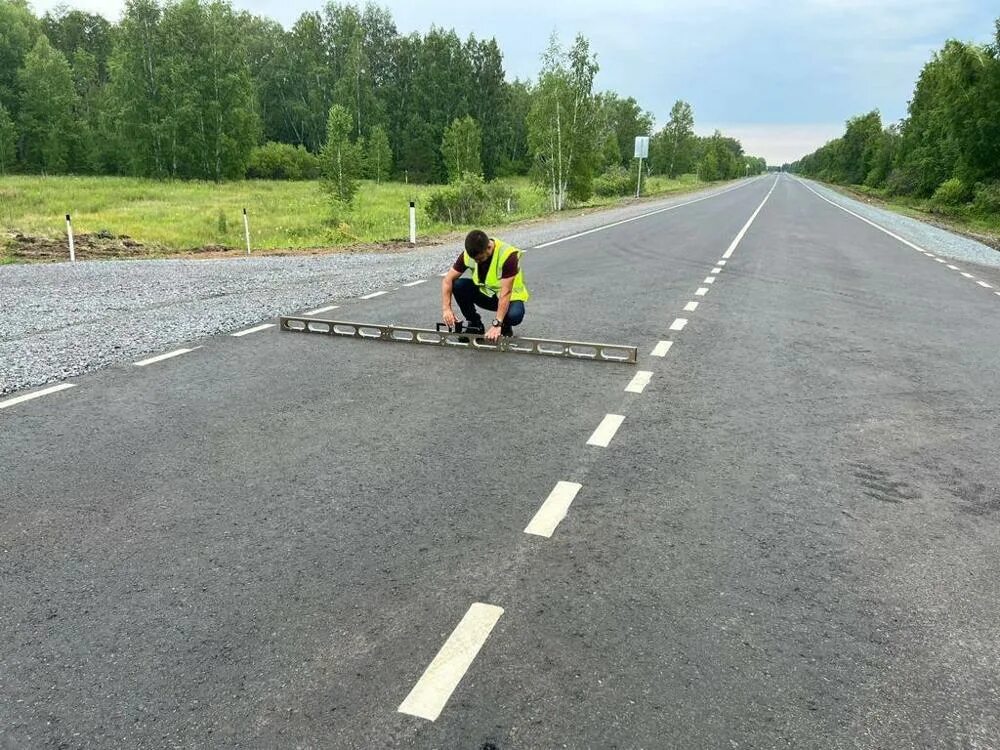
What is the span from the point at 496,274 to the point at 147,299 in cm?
592

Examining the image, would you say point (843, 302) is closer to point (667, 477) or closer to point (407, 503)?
point (667, 477)

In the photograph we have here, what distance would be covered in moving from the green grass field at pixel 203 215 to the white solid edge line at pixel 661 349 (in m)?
13.2

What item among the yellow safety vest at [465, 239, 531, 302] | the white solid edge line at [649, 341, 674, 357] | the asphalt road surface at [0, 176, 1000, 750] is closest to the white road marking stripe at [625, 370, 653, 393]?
the asphalt road surface at [0, 176, 1000, 750]

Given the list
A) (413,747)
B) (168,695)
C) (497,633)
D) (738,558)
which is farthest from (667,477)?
(168,695)

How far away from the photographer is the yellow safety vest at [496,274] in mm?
7289

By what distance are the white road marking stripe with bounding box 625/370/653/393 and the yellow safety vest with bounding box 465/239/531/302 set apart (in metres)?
1.57

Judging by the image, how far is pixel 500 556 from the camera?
3.38m

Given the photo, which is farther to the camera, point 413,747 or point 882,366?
point 882,366

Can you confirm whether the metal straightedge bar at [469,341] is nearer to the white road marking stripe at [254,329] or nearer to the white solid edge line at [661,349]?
the white road marking stripe at [254,329]

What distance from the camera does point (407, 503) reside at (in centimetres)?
391

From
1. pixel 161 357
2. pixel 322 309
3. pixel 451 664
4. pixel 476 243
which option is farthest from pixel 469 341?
pixel 451 664

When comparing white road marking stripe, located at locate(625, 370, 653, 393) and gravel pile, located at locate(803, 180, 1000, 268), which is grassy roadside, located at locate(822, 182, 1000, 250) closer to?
gravel pile, located at locate(803, 180, 1000, 268)

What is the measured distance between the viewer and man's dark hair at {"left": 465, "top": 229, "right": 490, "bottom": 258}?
687 centimetres

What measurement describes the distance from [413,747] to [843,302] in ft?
34.7
